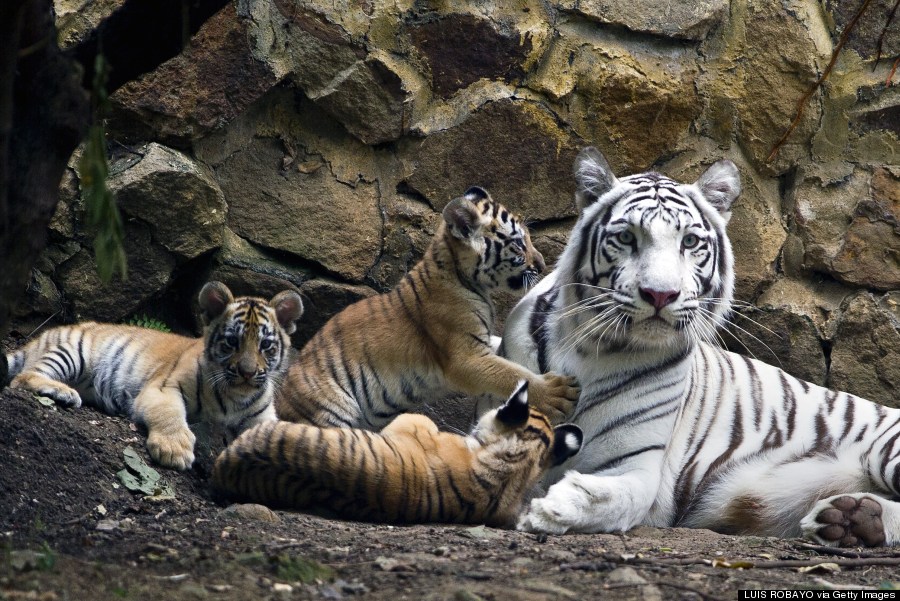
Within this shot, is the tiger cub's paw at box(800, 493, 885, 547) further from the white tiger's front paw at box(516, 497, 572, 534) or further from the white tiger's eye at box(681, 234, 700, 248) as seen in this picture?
the white tiger's eye at box(681, 234, 700, 248)

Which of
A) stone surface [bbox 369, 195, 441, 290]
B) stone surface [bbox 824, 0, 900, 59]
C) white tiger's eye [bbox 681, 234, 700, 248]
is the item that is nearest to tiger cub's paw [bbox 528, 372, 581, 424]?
white tiger's eye [bbox 681, 234, 700, 248]

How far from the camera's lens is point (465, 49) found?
557cm

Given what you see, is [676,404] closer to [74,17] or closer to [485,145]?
[485,145]

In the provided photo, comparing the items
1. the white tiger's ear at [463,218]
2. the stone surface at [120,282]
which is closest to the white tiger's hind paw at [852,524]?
the white tiger's ear at [463,218]

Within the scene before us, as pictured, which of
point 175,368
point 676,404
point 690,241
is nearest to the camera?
point 690,241

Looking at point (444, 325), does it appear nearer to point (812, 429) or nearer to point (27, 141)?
point (812, 429)

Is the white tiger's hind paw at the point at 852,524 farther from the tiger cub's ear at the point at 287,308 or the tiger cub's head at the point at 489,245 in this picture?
the tiger cub's ear at the point at 287,308

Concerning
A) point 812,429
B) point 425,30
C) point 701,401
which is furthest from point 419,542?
point 425,30

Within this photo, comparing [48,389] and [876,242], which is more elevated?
[876,242]

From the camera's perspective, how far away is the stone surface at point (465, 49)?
5516mm

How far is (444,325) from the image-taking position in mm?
5160

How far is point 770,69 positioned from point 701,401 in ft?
6.34

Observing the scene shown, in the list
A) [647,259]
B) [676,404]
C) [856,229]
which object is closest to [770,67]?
[856,229]

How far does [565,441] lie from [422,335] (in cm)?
112
